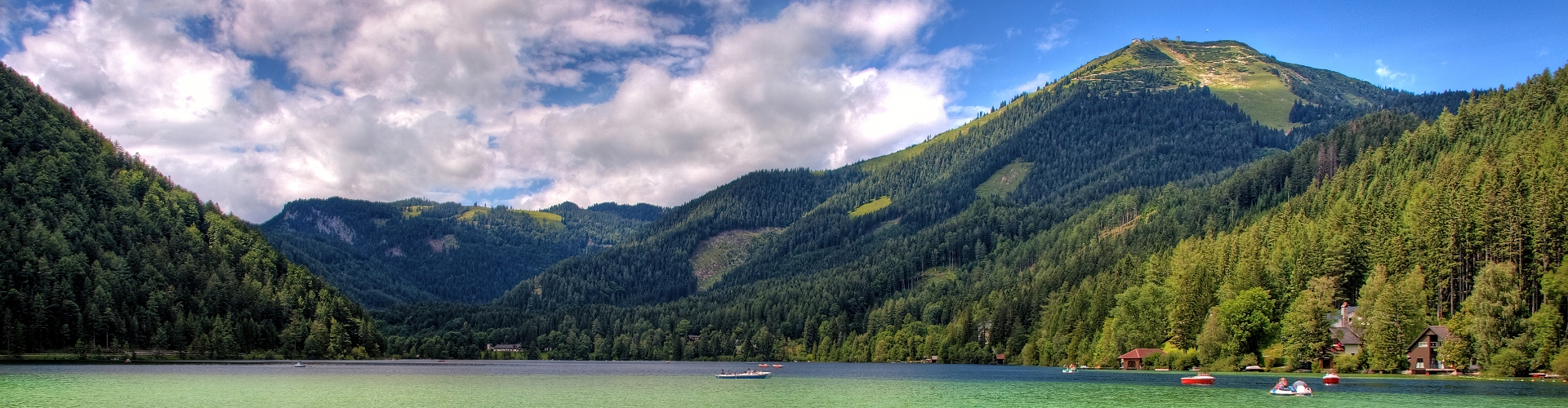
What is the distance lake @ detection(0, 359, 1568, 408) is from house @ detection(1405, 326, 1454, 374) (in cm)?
474

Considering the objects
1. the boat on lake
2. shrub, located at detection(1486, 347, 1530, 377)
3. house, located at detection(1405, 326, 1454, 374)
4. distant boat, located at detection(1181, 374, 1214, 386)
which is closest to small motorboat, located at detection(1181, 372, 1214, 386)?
distant boat, located at detection(1181, 374, 1214, 386)

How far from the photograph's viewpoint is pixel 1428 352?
10250 centimetres

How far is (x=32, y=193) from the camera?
562 ft

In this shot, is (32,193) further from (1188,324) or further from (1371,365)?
(1371,365)

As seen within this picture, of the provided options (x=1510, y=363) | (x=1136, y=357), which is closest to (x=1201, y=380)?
(x=1510, y=363)

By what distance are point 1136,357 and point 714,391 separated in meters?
69.8

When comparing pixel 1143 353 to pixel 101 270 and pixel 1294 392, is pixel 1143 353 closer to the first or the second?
pixel 1294 392

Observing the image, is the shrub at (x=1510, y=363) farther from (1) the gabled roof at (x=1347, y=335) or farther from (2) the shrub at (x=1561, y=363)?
(1) the gabled roof at (x=1347, y=335)

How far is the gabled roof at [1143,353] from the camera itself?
458 ft

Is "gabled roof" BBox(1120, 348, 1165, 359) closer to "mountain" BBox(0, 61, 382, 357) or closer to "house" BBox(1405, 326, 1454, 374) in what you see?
"house" BBox(1405, 326, 1454, 374)

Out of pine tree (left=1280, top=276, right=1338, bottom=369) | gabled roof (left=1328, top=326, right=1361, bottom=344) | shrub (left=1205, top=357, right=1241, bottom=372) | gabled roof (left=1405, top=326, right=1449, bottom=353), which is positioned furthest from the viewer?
shrub (left=1205, top=357, right=1241, bottom=372)

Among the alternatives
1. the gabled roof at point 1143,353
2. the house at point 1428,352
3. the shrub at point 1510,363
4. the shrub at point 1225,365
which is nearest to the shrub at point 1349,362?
the house at point 1428,352

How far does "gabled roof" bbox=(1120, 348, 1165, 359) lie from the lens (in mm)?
139750

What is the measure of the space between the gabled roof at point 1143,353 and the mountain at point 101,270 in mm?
149662
